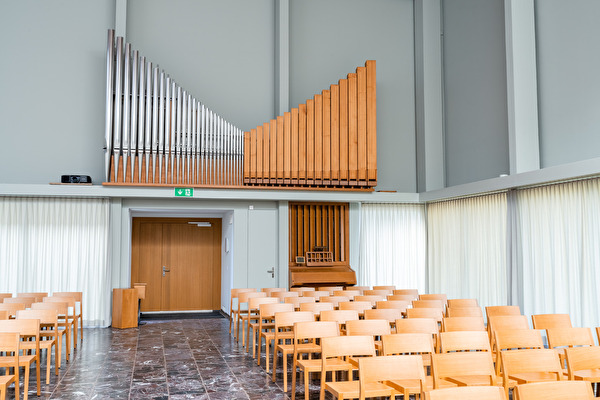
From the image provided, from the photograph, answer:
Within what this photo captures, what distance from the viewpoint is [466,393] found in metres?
3.30

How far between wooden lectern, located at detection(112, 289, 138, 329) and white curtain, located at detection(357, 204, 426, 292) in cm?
514

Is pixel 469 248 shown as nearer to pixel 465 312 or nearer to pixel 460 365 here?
pixel 465 312

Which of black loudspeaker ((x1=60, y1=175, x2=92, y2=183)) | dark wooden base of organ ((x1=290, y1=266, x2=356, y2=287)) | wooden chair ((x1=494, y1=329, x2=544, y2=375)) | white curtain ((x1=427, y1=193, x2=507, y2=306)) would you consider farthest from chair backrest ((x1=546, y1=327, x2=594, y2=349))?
black loudspeaker ((x1=60, y1=175, x2=92, y2=183))

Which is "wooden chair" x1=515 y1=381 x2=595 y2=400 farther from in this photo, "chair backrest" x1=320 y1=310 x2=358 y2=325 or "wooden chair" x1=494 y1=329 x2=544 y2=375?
"chair backrest" x1=320 y1=310 x2=358 y2=325

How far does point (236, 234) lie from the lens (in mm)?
12422

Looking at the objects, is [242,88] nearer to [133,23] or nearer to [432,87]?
[133,23]

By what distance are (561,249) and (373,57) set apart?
7.15 metres

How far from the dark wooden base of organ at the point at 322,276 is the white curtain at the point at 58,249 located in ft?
13.3

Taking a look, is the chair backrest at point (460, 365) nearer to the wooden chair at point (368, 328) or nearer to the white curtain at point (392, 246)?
the wooden chair at point (368, 328)

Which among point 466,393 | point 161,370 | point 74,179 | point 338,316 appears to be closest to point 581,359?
point 466,393

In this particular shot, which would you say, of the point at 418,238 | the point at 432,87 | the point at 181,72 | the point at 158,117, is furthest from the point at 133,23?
the point at 418,238

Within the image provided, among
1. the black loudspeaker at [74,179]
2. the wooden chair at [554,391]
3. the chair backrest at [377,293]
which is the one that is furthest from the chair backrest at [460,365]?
the black loudspeaker at [74,179]

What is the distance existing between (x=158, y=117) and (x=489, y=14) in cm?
750

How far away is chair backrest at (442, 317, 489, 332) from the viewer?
240 inches
